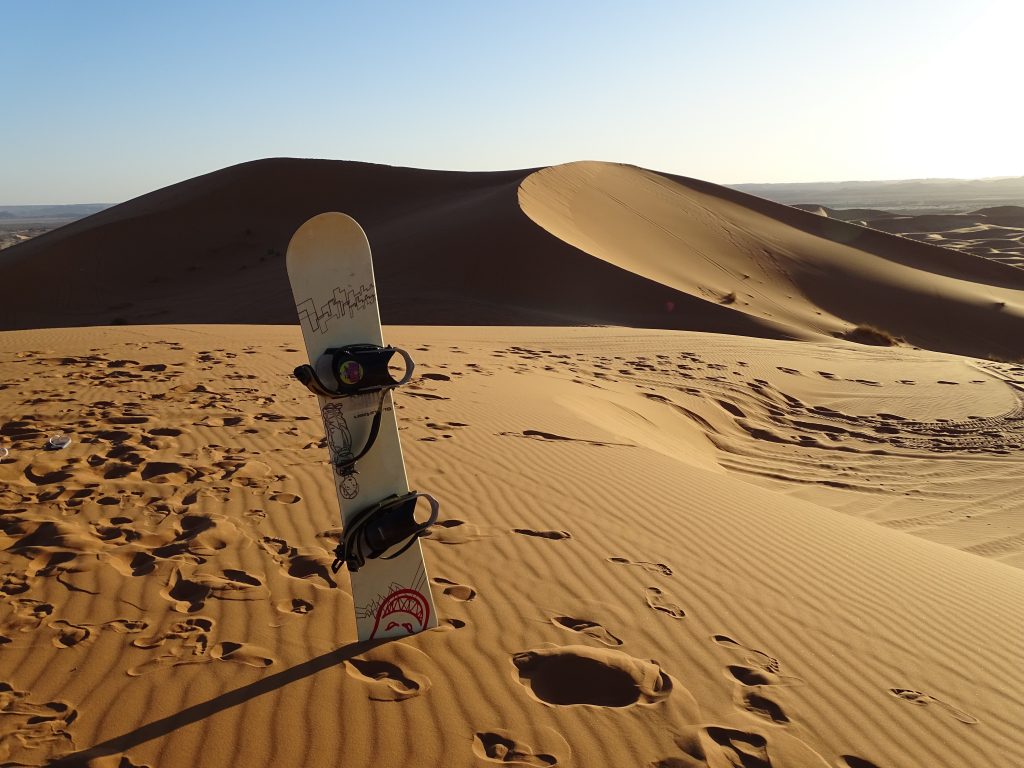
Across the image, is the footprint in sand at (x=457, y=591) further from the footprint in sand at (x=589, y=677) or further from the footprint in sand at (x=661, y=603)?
the footprint in sand at (x=661, y=603)

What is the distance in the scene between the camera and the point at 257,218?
3556 cm

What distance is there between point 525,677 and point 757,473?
5.81m

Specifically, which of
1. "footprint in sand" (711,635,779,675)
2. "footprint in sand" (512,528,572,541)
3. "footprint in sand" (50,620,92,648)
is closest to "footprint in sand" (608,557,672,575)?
"footprint in sand" (512,528,572,541)

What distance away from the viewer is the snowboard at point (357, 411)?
3.21 m

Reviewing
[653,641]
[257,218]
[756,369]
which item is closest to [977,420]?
[756,369]

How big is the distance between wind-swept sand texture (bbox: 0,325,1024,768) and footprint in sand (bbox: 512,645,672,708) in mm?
14

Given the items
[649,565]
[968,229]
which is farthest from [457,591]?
[968,229]

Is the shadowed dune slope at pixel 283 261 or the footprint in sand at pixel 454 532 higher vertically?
the shadowed dune slope at pixel 283 261

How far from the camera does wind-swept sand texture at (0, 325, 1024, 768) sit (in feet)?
9.64

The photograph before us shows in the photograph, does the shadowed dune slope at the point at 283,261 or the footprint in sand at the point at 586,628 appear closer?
the footprint in sand at the point at 586,628

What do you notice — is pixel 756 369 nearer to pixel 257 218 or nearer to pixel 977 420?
pixel 977 420

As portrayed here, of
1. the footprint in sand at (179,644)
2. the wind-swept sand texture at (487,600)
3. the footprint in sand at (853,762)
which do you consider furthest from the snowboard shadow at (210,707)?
the footprint in sand at (853,762)

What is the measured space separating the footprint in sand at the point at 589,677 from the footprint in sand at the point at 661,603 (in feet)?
1.72

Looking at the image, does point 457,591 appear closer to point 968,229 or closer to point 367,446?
point 367,446
